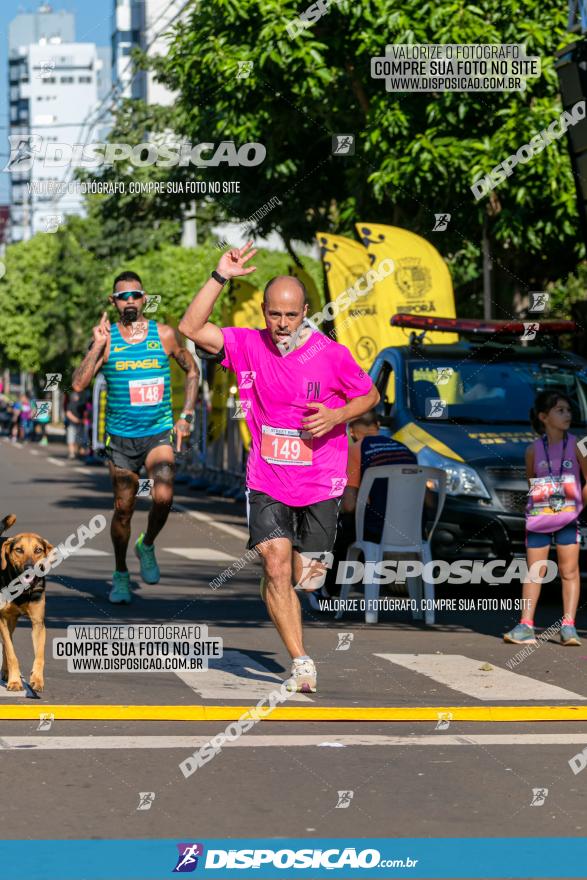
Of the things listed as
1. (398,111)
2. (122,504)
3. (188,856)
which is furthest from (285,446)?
(398,111)

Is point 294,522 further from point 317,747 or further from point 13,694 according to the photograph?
point 317,747

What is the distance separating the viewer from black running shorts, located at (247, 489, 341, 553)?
8.70 m

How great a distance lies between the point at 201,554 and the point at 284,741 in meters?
10.1

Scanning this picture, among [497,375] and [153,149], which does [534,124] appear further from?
[153,149]

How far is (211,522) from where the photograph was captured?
22.3m

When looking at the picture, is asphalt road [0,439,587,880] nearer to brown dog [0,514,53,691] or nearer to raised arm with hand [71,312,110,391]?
brown dog [0,514,53,691]

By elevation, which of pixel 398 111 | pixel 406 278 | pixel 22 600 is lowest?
pixel 22 600

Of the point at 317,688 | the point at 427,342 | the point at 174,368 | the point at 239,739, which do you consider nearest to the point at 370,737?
the point at 239,739

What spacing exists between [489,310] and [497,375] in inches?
419

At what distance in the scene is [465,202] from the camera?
24.7m

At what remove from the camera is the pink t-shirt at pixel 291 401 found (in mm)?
8617

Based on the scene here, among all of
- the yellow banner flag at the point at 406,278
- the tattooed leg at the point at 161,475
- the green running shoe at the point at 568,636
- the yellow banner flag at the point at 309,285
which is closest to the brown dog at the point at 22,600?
the green running shoe at the point at 568,636

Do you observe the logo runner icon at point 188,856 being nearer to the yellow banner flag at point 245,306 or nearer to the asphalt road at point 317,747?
the asphalt road at point 317,747

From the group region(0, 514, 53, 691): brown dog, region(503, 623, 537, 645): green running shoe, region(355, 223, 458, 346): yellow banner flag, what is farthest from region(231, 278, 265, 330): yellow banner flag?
region(0, 514, 53, 691): brown dog
